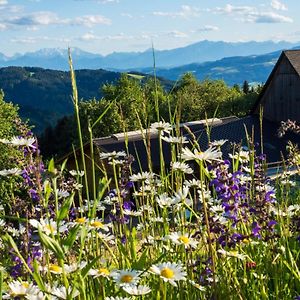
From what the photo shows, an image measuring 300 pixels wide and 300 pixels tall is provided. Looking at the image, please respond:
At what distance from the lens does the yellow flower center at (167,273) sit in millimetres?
2066

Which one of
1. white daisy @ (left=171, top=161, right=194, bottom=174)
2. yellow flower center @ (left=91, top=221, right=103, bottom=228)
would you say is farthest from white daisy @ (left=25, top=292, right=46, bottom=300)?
white daisy @ (left=171, top=161, right=194, bottom=174)

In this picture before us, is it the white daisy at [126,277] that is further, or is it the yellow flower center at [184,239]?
the yellow flower center at [184,239]

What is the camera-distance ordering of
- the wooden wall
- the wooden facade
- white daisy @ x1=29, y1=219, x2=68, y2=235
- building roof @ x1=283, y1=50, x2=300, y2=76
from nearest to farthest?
1. white daisy @ x1=29, y1=219, x2=68, y2=235
2. building roof @ x1=283, y1=50, x2=300, y2=76
3. the wooden facade
4. the wooden wall

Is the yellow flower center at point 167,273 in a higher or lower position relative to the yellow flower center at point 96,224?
higher

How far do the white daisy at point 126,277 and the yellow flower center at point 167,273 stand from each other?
0.31ft

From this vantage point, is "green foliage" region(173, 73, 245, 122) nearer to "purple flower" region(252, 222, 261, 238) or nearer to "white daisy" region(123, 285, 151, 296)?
"purple flower" region(252, 222, 261, 238)

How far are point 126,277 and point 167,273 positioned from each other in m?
0.17

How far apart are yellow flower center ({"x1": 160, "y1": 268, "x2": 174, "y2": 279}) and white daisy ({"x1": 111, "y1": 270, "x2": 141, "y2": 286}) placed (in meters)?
0.10

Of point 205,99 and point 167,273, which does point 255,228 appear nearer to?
point 167,273

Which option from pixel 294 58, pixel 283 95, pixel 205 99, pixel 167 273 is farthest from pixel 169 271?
pixel 205 99

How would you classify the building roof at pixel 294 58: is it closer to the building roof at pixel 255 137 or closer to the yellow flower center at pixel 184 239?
the building roof at pixel 255 137

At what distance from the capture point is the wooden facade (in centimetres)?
3781

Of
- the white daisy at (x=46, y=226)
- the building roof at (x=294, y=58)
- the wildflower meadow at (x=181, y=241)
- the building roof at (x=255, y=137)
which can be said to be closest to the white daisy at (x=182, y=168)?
the wildflower meadow at (x=181, y=241)

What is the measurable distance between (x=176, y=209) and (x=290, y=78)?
36.5 meters
